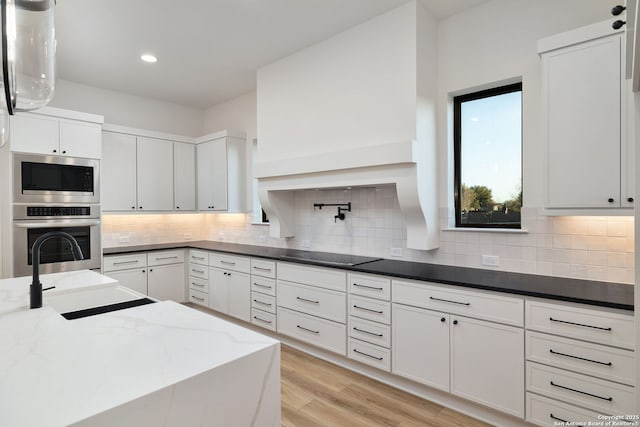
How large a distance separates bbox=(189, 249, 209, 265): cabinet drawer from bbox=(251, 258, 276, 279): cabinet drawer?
0.99m

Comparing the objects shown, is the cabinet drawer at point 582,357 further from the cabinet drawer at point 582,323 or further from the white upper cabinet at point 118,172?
the white upper cabinet at point 118,172

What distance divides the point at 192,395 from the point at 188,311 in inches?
26.8

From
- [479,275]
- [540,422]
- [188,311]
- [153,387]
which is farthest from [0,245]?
[540,422]

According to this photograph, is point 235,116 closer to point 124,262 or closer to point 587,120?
point 124,262

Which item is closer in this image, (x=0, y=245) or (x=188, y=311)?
(x=188, y=311)

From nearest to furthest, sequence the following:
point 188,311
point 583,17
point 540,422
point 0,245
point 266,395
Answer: point 266,395, point 188,311, point 540,422, point 583,17, point 0,245

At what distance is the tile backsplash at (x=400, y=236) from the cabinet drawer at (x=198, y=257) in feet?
1.86

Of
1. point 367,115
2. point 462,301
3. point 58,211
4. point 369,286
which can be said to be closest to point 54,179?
point 58,211

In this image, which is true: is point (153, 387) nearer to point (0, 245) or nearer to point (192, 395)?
point (192, 395)

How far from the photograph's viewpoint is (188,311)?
158 centimetres

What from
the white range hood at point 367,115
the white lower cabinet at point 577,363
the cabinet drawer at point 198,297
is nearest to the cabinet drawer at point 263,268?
the white range hood at point 367,115

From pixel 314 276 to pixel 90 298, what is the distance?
1.72 metres

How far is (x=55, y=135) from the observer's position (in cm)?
363

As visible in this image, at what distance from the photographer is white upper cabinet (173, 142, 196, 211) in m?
4.94
